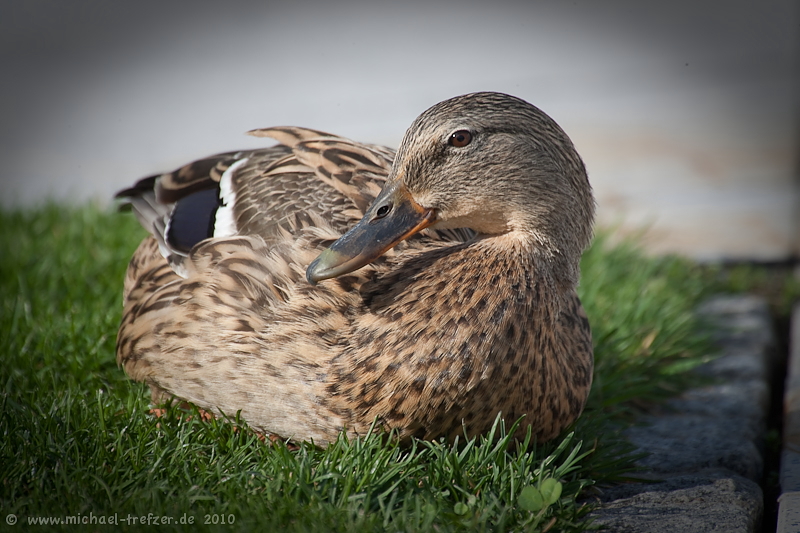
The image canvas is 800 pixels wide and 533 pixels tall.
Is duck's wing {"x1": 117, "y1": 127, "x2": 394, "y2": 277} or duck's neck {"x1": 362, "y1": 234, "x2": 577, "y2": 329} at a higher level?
duck's wing {"x1": 117, "y1": 127, "x2": 394, "y2": 277}

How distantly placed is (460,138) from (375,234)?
408mm

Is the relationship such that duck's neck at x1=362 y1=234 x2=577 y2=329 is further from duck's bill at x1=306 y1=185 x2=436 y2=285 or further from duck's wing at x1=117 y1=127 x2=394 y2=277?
duck's wing at x1=117 y1=127 x2=394 y2=277

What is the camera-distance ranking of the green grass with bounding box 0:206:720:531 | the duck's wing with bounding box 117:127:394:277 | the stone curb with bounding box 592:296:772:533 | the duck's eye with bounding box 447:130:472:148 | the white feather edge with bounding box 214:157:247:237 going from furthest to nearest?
the white feather edge with bounding box 214:157:247:237
the duck's wing with bounding box 117:127:394:277
the duck's eye with bounding box 447:130:472:148
the stone curb with bounding box 592:296:772:533
the green grass with bounding box 0:206:720:531

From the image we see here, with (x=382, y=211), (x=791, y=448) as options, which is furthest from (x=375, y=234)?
(x=791, y=448)

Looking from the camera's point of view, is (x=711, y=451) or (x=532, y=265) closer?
(x=532, y=265)

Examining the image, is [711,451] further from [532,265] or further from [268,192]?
[268,192]

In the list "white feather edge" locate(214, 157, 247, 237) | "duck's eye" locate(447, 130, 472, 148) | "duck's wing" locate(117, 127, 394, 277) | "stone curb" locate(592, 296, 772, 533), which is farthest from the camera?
"white feather edge" locate(214, 157, 247, 237)

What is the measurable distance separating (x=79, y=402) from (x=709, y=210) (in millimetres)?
4386

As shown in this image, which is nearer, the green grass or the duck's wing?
the green grass

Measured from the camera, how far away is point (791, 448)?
3031 millimetres

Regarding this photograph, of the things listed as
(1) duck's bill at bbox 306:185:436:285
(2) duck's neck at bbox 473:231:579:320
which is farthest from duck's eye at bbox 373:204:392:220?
(2) duck's neck at bbox 473:231:579:320

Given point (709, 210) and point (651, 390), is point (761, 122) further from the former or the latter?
point (651, 390)

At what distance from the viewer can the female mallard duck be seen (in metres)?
2.51

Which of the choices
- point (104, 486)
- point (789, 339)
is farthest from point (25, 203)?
point (789, 339)
